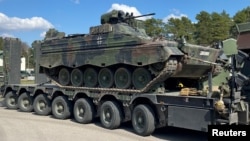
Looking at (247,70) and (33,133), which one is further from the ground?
(247,70)

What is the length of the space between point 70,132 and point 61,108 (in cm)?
313

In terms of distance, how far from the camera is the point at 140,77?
11.2m

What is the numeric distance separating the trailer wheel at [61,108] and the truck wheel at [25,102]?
204 centimetres

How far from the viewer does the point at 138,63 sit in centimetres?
1083

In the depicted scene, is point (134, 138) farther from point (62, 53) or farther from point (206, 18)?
point (206, 18)

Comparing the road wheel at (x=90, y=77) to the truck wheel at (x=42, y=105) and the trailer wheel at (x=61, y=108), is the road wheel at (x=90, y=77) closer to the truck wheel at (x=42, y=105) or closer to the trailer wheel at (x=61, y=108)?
the trailer wheel at (x=61, y=108)

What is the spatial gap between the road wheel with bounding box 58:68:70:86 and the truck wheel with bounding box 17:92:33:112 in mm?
2123

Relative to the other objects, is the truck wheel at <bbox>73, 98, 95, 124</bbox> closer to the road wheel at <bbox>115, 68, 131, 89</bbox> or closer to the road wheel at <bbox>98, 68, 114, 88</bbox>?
the road wheel at <bbox>98, 68, 114, 88</bbox>

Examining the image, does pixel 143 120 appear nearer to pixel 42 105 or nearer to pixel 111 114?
pixel 111 114

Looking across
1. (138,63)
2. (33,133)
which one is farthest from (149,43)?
(33,133)

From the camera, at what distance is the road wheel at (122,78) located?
450 inches

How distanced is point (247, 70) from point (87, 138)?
438 centimetres

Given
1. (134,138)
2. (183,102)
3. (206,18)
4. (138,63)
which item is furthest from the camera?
(206,18)

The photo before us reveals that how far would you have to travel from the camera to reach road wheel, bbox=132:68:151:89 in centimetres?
1091
